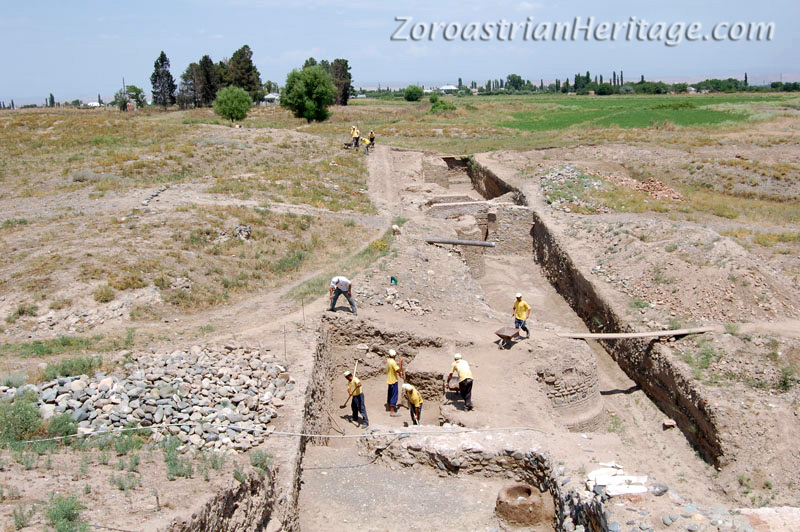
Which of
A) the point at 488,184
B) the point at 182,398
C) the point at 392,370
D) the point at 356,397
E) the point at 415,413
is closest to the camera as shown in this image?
the point at 182,398

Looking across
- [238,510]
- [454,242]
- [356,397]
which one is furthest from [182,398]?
[454,242]

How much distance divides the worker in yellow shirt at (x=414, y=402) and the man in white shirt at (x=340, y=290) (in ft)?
11.6

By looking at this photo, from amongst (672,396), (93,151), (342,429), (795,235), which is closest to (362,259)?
(342,429)

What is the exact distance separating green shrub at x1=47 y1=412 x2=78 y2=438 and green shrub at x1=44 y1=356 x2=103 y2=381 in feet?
5.28

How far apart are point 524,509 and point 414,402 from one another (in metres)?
3.26

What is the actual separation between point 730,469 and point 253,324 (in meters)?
10.5

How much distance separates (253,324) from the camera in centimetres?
1475

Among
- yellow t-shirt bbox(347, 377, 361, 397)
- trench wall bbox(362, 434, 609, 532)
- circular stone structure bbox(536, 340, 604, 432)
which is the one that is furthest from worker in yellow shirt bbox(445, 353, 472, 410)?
circular stone structure bbox(536, 340, 604, 432)

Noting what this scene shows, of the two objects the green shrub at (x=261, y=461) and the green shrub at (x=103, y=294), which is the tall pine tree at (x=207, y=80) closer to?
the green shrub at (x=103, y=294)

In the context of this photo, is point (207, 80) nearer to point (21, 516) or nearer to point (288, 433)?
point (288, 433)

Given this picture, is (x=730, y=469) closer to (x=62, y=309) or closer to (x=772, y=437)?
(x=772, y=437)

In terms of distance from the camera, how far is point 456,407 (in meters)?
12.1

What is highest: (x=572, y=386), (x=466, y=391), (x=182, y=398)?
(x=182, y=398)

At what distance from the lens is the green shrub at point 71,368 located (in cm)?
1016
